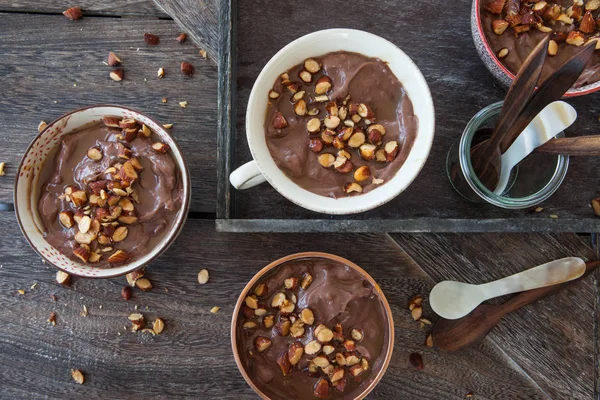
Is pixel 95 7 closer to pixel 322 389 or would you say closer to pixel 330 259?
pixel 330 259

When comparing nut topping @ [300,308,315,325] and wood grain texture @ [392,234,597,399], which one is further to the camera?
wood grain texture @ [392,234,597,399]

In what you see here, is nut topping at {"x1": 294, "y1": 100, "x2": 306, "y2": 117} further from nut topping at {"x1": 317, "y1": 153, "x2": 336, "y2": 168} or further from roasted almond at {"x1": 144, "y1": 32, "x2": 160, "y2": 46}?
roasted almond at {"x1": 144, "y1": 32, "x2": 160, "y2": 46}

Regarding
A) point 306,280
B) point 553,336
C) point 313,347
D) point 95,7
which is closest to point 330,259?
point 306,280

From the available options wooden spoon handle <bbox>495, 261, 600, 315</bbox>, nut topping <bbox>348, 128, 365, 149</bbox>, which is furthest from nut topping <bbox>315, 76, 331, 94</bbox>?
wooden spoon handle <bbox>495, 261, 600, 315</bbox>

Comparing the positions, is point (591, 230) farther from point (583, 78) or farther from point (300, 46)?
point (300, 46)

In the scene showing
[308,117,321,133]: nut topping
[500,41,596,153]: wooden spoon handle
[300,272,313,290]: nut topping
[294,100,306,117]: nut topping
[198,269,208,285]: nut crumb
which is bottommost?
[198,269,208,285]: nut crumb

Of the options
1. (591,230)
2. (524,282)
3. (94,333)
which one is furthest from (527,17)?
(94,333)

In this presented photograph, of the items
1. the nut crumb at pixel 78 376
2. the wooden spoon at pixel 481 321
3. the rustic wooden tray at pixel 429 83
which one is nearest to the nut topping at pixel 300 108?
the rustic wooden tray at pixel 429 83
